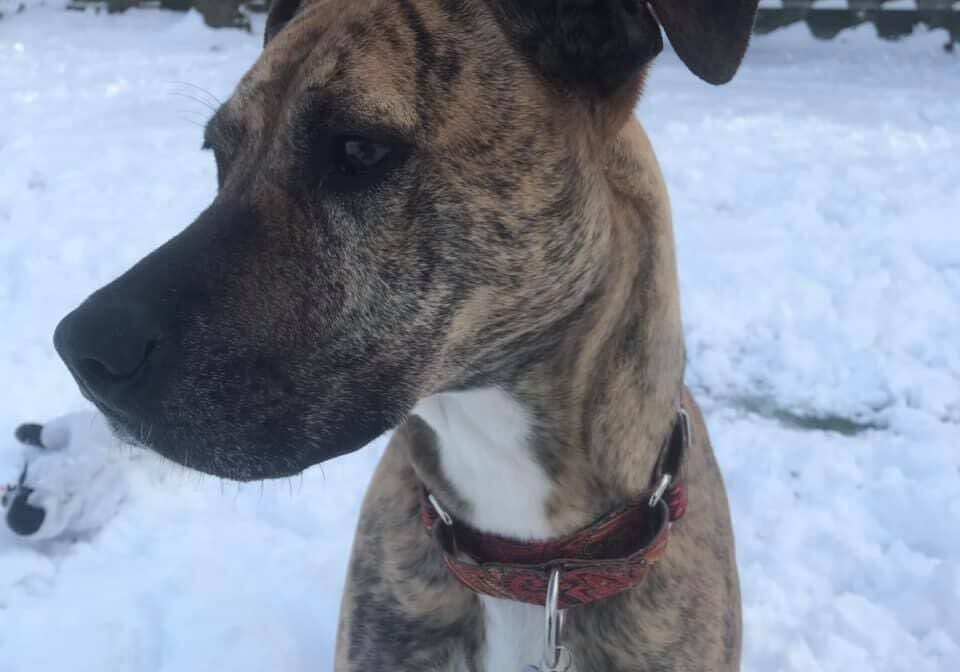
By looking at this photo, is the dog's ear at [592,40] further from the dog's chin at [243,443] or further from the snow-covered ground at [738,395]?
the snow-covered ground at [738,395]

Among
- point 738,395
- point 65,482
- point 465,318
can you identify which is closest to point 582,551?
point 465,318

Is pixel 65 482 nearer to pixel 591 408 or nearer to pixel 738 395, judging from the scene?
pixel 591 408

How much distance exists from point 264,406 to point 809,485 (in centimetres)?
251

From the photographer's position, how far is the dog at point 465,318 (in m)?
1.49

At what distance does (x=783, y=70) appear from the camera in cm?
886

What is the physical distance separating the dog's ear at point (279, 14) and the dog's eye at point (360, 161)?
67cm

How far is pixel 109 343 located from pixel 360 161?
50cm

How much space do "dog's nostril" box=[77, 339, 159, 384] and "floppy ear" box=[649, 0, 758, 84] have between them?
3.39 ft

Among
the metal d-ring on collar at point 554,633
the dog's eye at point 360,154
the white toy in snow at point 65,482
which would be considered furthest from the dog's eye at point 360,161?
the white toy in snow at point 65,482

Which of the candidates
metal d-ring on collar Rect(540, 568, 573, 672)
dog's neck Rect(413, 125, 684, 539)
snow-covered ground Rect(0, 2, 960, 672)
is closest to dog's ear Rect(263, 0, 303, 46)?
snow-covered ground Rect(0, 2, 960, 672)

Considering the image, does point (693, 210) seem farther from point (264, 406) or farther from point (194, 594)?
point (264, 406)

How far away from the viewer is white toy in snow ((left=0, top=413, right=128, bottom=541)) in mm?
3008

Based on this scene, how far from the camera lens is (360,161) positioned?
4.97 feet

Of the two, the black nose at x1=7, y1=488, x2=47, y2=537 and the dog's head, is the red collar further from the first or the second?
the black nose at x1=7, y1=488, x2=47, y2=537
